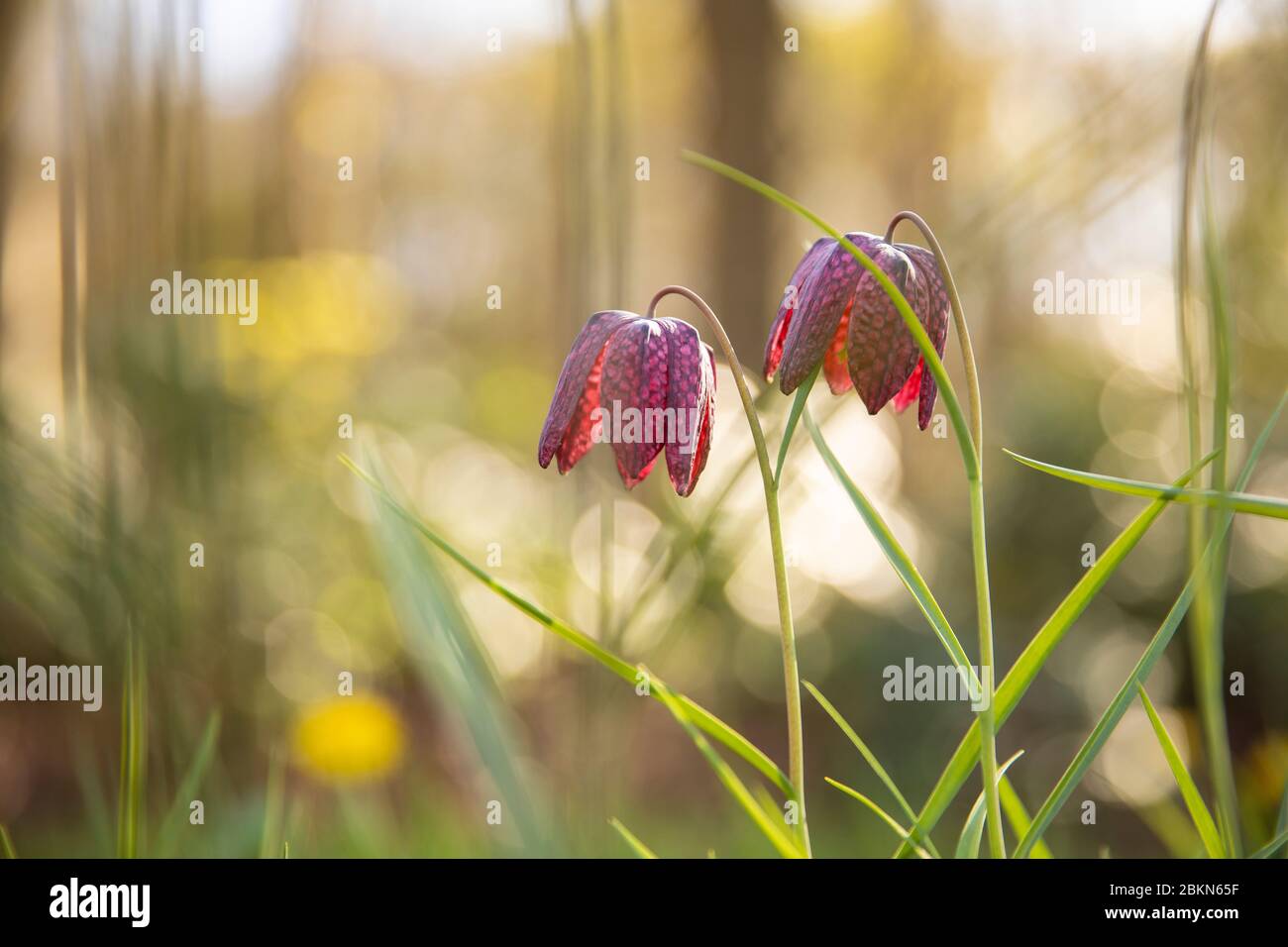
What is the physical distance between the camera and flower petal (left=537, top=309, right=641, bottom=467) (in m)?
0.43

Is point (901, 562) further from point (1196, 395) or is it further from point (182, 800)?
point (182, 800)

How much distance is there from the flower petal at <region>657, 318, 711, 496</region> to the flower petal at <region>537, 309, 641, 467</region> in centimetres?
3

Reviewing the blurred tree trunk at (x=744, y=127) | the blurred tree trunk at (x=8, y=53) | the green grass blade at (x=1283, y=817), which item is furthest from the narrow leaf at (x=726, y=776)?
the blurred tree trunk at (x=744, y=127)

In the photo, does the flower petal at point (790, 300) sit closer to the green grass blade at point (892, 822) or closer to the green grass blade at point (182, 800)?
the green grass blade at point (892, 822)

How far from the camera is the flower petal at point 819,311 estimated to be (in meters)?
0.40

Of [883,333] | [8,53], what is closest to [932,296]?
[883,333]

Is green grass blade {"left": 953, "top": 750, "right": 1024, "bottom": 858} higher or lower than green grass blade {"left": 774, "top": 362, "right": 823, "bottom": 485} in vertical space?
lower

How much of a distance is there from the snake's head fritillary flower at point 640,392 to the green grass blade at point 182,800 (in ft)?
0.86

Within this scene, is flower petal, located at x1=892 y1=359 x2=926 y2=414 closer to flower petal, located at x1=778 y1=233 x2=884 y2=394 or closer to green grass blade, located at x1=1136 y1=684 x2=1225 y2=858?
flower petal, located at x1=778 y1=233 x2=884 y2=394

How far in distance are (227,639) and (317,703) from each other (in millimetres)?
493

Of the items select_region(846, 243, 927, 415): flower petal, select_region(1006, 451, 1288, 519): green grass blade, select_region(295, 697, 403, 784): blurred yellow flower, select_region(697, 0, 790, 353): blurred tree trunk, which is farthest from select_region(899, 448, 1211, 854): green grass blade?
select_region(697, 0, 790, 353): blurred tree trunk

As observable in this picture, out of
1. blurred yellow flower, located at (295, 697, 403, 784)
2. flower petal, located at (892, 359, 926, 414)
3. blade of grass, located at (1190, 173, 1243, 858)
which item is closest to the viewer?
blade of grass, located at (1190, 173, 1243, 858)

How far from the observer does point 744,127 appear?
1.68 m

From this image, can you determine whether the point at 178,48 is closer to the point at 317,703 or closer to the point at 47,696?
the point at 47,696
